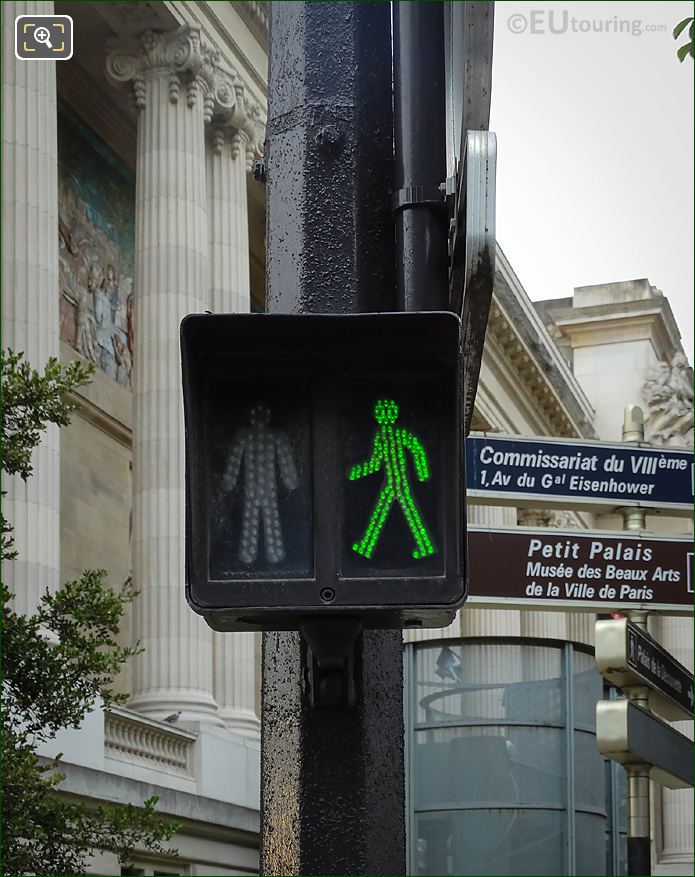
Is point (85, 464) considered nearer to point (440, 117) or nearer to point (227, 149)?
point (227, 149)

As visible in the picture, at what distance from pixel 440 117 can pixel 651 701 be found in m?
6.52

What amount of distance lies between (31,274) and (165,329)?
5.27 m

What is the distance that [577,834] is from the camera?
52.3ft

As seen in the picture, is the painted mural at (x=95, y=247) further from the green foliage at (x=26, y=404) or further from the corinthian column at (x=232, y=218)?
the green foliage at (x=26, y=404)

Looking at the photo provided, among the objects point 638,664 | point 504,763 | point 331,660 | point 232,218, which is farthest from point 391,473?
point 232,218

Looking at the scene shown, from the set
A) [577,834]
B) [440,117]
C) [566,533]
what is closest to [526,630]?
[577,834]

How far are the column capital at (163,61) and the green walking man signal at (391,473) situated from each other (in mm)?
25176

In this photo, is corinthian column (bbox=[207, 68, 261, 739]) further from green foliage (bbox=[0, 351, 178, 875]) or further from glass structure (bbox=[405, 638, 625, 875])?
green foliage (bbox=[0, 351, 178, 875])

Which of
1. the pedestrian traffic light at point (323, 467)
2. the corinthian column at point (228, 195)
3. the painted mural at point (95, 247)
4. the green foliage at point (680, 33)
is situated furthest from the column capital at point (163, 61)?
the pedestrian traffic light at point (323, 467)

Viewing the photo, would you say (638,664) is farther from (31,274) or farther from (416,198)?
(31,274)

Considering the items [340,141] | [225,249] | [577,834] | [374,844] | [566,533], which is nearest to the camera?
[374,844]

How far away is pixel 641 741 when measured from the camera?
349 inches

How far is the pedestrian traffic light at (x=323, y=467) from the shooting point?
2910mm

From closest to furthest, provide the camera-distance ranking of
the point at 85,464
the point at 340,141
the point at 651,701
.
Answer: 1. the point at 340,141
2. the point at 651,701
3. the point at 85,464
